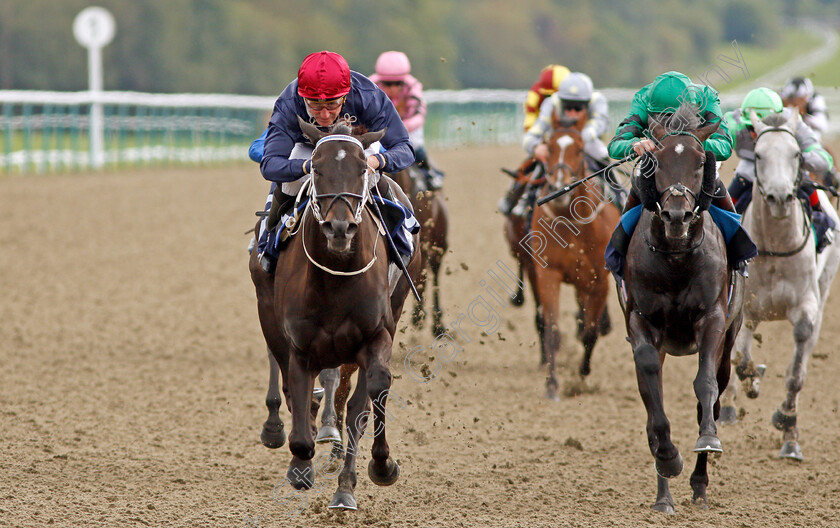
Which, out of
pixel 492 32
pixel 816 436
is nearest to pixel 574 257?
pixel 816 436

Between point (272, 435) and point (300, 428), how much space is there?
3.34ft

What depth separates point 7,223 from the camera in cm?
1348

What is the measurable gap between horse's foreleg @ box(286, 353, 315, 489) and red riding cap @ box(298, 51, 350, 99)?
1.15m

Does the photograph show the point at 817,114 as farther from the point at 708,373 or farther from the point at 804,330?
the point at 708,373

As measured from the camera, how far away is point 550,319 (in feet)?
A: 25.2

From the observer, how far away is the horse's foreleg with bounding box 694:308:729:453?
16.0ft

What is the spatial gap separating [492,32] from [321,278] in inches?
1637

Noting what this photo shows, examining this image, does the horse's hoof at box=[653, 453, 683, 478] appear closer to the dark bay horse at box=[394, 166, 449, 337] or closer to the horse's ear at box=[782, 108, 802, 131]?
the horse's ear at box=[782, 108, 802, 131]

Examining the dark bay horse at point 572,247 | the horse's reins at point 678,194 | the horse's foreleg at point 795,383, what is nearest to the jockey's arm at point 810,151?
the horse's foreleg at point 795,383

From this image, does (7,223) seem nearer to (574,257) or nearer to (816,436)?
(574,257)

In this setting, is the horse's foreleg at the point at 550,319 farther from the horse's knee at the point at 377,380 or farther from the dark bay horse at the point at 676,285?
the horse's knee at the point at 377,380

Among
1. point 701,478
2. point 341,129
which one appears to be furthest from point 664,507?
point 341,129

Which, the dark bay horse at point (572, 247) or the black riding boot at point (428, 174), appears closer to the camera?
the dark bay horse at point (572, 247)

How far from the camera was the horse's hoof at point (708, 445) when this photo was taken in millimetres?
4828
